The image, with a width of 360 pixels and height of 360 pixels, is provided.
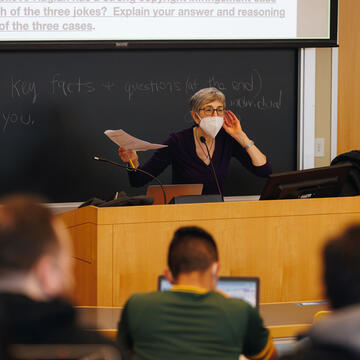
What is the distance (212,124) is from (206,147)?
145 millimetres

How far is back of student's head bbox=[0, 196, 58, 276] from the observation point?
1.18 m

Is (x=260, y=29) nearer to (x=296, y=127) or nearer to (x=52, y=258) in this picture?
(x=296, y=127)

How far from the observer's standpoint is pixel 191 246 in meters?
1.90

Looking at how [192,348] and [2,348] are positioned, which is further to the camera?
[192,348]

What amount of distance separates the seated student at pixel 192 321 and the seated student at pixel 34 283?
21.0 inches

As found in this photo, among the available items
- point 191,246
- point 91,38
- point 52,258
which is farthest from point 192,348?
point 91,38

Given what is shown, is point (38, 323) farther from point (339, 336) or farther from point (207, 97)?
point (207, 97)

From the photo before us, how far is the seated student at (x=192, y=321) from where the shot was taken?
172 cm

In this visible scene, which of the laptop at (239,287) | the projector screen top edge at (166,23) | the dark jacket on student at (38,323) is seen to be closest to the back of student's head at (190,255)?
the laptop at (239,287)

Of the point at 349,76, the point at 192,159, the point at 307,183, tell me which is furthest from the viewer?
the point at 349,76

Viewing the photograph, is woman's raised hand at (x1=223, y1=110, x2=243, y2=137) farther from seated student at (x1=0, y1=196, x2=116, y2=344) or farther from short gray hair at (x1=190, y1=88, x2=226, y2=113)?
seated student at (x1=0, y1=196, x2=116, y2=344)

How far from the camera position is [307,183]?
Result: 2.93 metres

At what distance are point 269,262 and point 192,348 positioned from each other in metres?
1.12

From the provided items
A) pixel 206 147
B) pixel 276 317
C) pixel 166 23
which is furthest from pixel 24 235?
pixel 166 23
